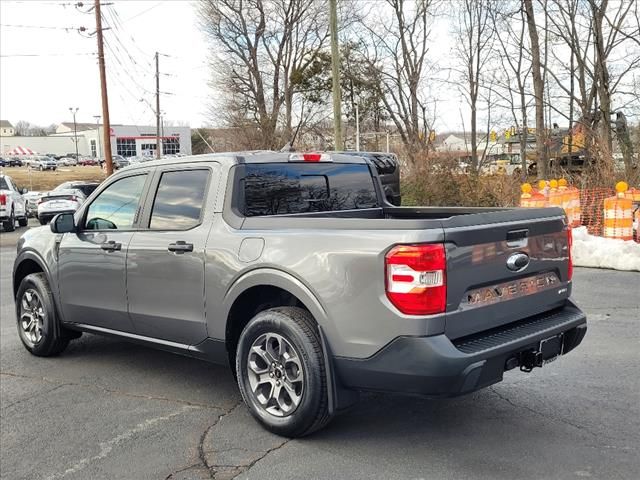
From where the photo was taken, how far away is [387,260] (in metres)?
3.26

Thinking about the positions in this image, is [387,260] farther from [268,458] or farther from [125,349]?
[125,349]

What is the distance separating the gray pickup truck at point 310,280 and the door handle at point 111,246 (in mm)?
13

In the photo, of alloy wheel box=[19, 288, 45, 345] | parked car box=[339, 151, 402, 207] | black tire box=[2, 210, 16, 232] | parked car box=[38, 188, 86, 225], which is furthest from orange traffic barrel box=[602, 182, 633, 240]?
black tire box=[2, 210, 16, 232]

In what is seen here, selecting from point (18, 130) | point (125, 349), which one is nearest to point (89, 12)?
point (125, 349)

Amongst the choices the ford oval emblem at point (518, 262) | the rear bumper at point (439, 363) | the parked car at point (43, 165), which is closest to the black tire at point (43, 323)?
the rear bumper at point (439, 363)

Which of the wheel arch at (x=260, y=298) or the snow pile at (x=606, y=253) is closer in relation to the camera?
the wheel arch at (x=260, y=298)

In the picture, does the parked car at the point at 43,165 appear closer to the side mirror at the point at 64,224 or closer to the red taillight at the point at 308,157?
the side mirror at the point at 64,224

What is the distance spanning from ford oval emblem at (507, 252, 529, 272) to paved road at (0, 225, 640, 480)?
1029 millimetres

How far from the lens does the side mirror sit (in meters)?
5.25

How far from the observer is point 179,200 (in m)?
4.58

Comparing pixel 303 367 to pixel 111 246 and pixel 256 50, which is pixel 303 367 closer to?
pixel 111 246

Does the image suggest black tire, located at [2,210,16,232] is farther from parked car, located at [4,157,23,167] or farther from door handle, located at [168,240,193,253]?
parked car, located at [4,157,23,167]

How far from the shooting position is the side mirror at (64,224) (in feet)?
17.2

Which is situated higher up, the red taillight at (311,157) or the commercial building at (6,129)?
the commercial building at (6,129)
